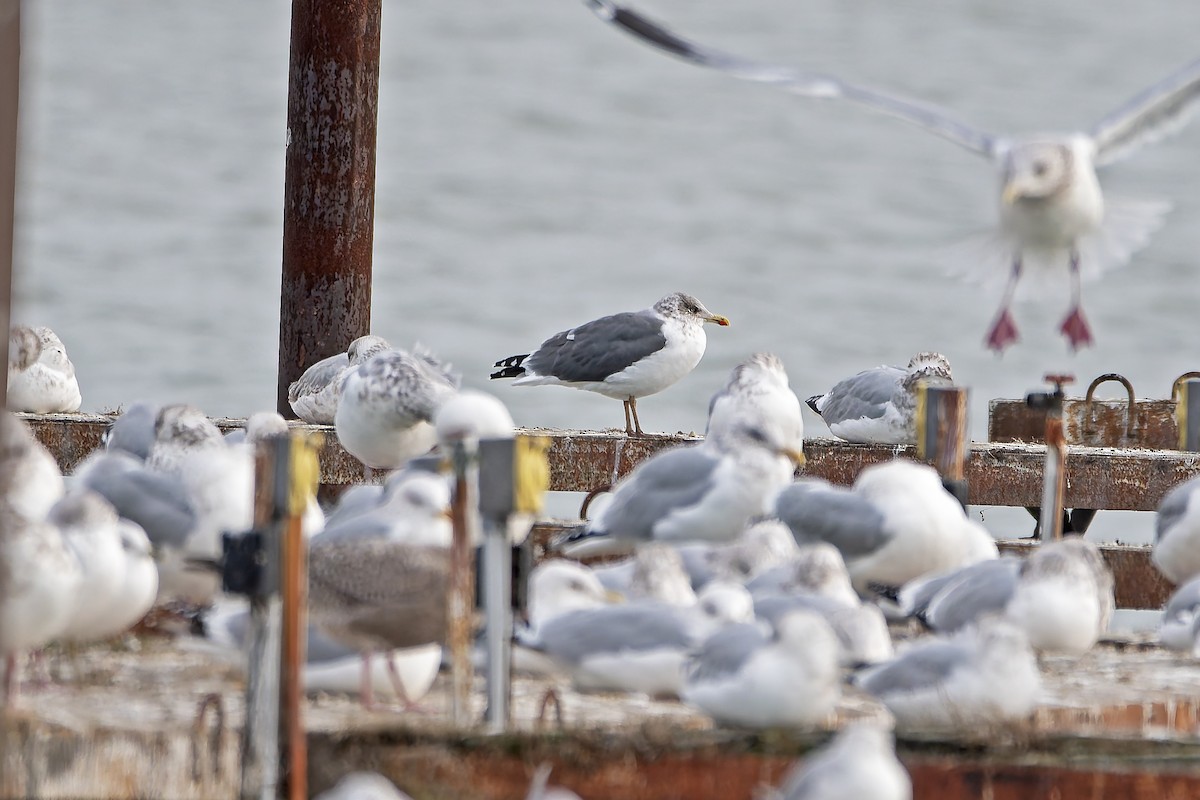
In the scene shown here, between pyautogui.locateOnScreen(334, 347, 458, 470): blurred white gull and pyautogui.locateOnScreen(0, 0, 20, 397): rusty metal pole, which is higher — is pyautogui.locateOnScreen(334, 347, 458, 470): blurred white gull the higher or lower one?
the lower one

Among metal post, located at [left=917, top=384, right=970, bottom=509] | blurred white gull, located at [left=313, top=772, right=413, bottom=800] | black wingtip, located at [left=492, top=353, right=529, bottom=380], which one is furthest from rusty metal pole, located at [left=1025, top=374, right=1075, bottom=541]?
black wingtip, located at [left=492, top=353, right=529, bottom=380]

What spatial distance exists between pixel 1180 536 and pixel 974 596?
4.57ft

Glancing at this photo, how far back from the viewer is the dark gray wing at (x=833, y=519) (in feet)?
23.7

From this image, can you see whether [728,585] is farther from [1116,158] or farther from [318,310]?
[318,310]

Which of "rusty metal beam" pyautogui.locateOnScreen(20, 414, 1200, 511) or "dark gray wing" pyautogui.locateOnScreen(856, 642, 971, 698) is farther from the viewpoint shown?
"rusty metal beam" pyautogui.locateOnScreen(20, 414, 1200, 511)

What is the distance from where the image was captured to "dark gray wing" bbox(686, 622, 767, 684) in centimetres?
532

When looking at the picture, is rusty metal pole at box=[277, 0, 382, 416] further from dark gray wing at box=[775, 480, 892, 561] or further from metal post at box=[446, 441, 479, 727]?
metal post at box=[446, 441, 479, 727]

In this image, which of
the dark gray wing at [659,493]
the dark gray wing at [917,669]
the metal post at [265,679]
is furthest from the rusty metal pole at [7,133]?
the dark gray wing at [659,493]

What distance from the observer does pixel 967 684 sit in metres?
5.45

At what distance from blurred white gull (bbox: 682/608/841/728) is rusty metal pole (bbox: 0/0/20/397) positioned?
191cm

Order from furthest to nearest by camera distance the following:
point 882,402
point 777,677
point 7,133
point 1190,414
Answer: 1. point 882,402
2. point 1190,414
3. point 777,677
4. point 7,133

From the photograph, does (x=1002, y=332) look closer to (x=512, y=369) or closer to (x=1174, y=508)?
(x=1174, y=508)

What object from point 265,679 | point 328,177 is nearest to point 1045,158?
point 265,679

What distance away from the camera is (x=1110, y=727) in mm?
5930
